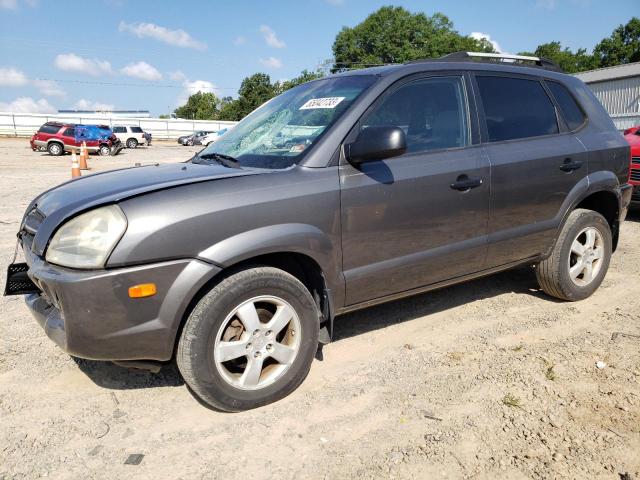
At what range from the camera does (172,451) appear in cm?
238

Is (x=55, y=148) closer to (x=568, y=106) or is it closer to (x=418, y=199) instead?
(x=568, y=106)

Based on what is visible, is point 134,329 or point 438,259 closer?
point 134,329

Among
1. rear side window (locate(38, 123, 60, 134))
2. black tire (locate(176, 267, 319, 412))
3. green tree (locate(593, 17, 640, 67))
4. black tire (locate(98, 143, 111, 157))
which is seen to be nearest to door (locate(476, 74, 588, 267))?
black tire (locate(176, 267, 319, 412))

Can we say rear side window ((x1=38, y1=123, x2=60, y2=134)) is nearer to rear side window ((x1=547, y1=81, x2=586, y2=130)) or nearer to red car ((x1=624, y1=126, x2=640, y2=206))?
red car ((x1=624, y1=126, x2=640, y2=206))

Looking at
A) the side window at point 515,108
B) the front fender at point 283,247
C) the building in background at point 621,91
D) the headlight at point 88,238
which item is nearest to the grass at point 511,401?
the front fender at point 283,247

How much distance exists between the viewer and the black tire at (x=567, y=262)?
404cm

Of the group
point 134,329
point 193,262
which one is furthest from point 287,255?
point 134,329

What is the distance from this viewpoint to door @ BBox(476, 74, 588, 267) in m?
3.53

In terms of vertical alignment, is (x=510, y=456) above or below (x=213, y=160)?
below

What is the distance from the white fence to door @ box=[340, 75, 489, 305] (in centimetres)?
4304

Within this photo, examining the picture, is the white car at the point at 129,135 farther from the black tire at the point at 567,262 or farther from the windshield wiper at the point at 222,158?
the black tire at the point at 567,262

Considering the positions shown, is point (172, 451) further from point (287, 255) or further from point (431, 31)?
point (431, 31)

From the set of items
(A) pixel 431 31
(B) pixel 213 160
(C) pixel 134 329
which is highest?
(A) pixel 431 31

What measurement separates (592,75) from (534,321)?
34.3 meters
